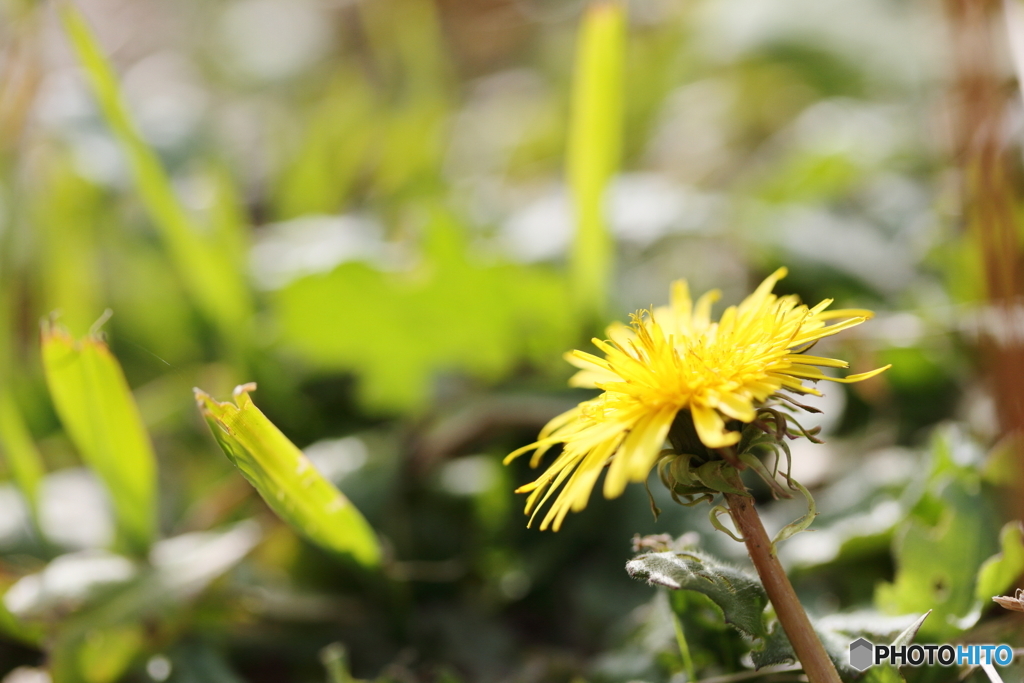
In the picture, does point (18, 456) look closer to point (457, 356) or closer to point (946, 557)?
point (457, 356)

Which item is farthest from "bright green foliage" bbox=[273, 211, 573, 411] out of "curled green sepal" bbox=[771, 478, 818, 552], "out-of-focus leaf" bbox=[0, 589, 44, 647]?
"curled green sepal" bbox=[771, 478, 818, 552]

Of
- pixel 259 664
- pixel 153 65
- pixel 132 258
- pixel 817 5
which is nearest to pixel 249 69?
pixel 153 65

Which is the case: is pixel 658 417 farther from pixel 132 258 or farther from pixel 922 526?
pixel 132 258

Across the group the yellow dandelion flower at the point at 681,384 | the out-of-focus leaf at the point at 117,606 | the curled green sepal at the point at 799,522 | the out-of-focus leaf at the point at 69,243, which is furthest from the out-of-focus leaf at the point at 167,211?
the curled green sepal at the point at 799,522

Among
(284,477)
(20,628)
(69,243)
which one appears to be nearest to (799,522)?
(284,477)

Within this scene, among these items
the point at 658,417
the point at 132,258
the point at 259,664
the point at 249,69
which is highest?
the point at 249,69

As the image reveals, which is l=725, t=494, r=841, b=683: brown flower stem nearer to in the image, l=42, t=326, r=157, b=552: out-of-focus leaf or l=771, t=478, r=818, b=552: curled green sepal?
l=771, t=478, r=818, b=552: curled green sepal
